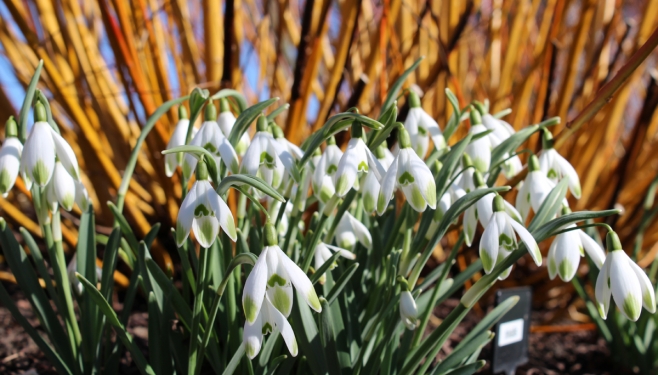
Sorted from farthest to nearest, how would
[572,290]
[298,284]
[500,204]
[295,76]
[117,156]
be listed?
[572,290], [117,156], [295,76], [500,204], [298,284]

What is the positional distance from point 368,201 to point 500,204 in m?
0.21

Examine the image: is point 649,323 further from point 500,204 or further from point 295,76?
point 295,76

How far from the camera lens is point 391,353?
103 cm

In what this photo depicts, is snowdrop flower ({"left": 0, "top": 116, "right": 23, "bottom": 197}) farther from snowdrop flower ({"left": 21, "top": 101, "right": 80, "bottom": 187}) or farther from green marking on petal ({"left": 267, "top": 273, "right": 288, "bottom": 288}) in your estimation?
green marking on petal ({"left": 267, "top": 273, "right": 288, "bottom": 288})

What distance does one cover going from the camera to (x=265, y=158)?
0.94 meters

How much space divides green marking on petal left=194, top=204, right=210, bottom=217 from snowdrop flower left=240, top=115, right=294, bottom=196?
5.6 inches

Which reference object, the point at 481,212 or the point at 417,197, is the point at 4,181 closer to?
the point at 417,197

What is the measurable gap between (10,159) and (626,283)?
936 mm

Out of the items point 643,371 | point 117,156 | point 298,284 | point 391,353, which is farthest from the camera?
point 117,156

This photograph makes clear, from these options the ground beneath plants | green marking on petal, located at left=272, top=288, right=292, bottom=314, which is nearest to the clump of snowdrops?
green marking on petal, located at left=272, top=288, right=292, bottom=314

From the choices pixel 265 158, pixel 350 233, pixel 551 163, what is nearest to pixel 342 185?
pixel 265 158

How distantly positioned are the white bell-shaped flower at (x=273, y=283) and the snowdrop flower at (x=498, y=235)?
11.2 inches

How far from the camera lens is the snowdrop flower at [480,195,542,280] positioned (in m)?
0.84

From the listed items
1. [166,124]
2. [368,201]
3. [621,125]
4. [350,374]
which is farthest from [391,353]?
[621,125]
